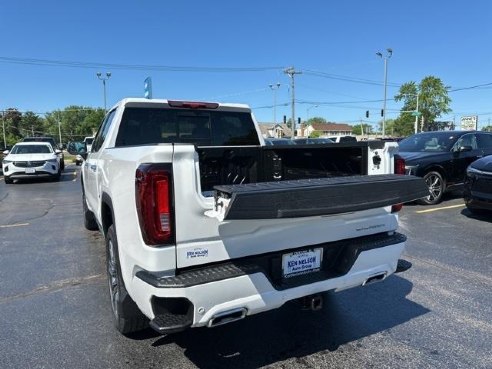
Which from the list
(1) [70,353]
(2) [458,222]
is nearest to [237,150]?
(1) [70,353]

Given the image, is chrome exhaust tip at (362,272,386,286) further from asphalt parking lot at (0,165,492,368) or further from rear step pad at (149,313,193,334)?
rear step pad at (149,313,193,334)

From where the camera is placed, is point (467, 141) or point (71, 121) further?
point (71, 121)

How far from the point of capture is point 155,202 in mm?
2424

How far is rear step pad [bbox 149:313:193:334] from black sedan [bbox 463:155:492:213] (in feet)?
22.0

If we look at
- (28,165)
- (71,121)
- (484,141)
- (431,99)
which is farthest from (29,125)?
(484,141)

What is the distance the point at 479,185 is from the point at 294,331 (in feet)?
18.6

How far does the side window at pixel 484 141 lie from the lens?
35.0 feet

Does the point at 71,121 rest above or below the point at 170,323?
above

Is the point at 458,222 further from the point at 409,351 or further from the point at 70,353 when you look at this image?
the point at 70,353

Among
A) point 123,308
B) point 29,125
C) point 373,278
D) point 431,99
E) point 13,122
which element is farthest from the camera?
point 29,125

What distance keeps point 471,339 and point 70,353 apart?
312 centimetres

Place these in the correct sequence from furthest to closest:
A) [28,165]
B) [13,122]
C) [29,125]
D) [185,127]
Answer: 1. [29,125]
2. [13,122]
3. [28,165]
4. [185,127]

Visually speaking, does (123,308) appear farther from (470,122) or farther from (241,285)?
(470,122)

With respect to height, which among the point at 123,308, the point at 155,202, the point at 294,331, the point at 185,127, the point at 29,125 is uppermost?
the point at 29,125
